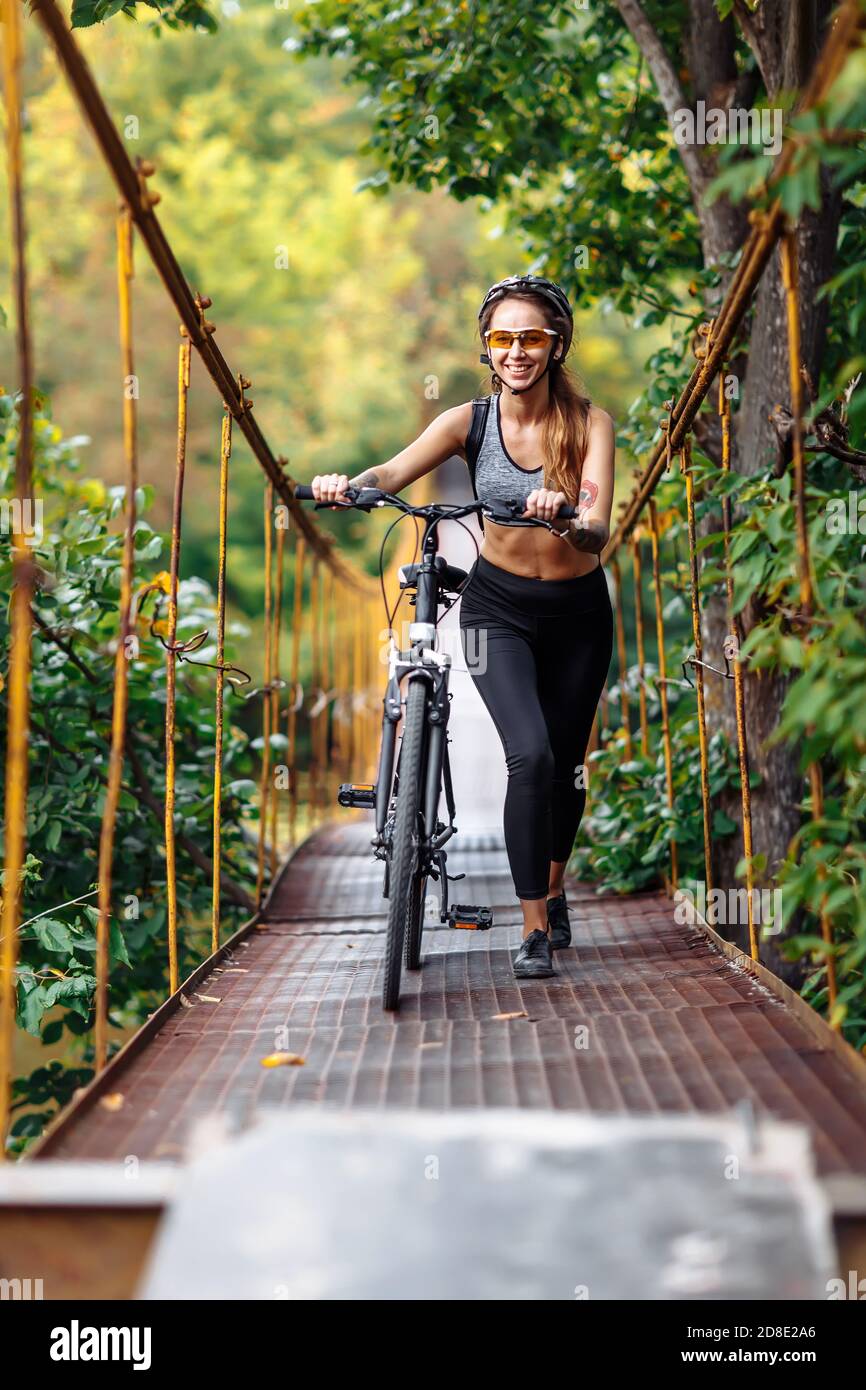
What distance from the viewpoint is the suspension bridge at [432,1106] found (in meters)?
1.37

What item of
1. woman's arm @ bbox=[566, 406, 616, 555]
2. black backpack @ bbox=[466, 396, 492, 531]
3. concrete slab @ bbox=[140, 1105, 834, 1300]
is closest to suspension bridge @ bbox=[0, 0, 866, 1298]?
concrete slab @ bbox=[140, 1105, 834, 1300]

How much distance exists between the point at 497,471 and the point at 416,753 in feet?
1.94

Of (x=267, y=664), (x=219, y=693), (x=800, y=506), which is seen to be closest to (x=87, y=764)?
(x=267, y=664)

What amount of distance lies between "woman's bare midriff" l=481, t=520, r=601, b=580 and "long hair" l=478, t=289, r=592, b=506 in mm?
98

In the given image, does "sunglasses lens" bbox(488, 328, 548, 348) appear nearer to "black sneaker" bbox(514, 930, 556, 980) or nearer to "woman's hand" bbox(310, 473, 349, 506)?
"woman's hand" bbox(310, 473, 349, 506)

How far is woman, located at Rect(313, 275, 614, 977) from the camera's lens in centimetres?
263

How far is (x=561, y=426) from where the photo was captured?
2.72 metres

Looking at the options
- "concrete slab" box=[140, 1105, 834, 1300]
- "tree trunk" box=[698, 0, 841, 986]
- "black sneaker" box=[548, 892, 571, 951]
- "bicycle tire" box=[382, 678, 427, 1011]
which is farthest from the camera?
"tree trunk" box=[698, 0, 841, 986]

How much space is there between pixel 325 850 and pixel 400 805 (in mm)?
2535

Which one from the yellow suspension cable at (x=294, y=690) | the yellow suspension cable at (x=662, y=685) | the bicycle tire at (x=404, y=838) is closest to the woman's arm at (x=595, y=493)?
the bicycle tire at (x=404, y=838)

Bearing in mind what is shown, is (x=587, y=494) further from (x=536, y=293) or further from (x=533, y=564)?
(x=536, y=293)

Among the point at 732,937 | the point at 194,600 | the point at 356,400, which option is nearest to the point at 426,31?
the point at 194,600
